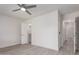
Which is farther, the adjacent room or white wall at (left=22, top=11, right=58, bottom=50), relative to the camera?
white wall at (left=22, top=11, right=58, bottom=50)

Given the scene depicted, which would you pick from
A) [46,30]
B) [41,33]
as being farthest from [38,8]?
[41,33]

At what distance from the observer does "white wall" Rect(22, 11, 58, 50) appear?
339 centimetres

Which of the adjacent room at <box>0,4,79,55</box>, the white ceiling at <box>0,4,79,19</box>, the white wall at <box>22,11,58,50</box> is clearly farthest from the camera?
the white wall at <box>22,11,58,50</box>

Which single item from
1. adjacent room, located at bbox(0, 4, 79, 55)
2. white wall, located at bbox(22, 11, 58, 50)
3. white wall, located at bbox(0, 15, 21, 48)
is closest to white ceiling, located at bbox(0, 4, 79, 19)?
adjacent room, located at bbox(0, 4, 79, 55)

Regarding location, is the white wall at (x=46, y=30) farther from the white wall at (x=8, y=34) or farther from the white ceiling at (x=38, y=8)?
the white ceiling at (x=38, y=8)

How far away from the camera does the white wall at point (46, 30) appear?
3389mm

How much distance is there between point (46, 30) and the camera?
3.69 metres

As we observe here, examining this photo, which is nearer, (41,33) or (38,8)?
(38,8)

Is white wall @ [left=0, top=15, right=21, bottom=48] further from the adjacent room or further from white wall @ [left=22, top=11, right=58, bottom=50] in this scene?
white wall @ [left=22, top=11, right=58, bottom=50]

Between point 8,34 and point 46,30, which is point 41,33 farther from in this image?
point 8,34

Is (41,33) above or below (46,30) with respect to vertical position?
below

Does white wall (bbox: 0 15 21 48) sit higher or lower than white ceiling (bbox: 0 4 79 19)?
lower
